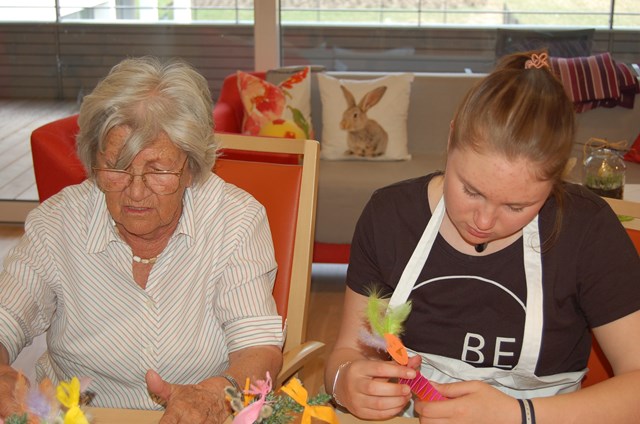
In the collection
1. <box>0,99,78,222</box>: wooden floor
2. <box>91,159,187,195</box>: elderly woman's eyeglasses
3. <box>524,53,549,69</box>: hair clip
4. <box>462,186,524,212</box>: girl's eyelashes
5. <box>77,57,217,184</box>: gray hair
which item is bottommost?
<box>0,99,78,222</box>: wooden floor

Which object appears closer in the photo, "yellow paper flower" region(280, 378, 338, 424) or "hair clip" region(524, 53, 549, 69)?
"yellow paper flower" region(280, 378, 338, 424)

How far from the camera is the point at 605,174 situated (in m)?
2.86

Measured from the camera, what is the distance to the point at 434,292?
1651mm

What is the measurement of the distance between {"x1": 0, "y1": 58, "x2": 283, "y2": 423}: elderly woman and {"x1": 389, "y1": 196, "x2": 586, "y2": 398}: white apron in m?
0.31

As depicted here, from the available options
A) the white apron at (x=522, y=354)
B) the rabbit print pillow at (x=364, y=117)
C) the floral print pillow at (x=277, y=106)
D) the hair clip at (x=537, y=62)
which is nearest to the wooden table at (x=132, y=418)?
the white apron at (x=522, y=354)

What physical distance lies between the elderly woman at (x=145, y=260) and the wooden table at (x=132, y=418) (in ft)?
0.91

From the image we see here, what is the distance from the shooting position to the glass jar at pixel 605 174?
284 cm

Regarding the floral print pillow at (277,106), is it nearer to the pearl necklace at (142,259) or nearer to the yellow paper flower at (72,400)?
the pearl necklace at (142,259)

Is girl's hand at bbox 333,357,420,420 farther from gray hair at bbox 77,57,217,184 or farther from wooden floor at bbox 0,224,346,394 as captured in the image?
wooden floor at bbox 0,224,346,394

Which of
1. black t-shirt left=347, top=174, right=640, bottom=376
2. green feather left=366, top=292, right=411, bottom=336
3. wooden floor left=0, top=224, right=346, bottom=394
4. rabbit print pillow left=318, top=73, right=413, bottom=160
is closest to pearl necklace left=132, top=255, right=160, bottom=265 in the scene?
black t-shirt left=347, top=174, right=640, bottom=376

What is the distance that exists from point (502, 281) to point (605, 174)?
1420 mm

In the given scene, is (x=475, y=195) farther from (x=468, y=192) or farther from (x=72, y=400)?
(x=72, y=400)

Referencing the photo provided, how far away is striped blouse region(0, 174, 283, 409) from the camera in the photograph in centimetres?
174

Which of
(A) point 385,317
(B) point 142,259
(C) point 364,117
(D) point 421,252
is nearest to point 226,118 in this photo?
(C) point 364,117
